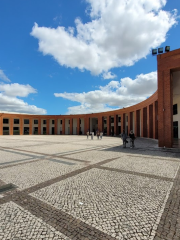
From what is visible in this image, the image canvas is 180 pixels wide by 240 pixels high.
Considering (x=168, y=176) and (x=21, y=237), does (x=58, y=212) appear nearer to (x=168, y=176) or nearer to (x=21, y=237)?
(x=21, y=237)

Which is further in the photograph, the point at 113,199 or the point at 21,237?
the point at 113,199

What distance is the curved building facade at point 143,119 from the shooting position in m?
12.3

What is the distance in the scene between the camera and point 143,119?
1044 inches

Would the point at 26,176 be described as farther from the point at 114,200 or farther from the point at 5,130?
the point at 5,130

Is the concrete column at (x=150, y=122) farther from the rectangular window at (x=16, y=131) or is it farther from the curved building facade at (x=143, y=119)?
the rectangular window at (x=16, y=131)

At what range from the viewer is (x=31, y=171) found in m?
5.81

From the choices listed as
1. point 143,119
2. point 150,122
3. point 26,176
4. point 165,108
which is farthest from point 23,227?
point 143,119

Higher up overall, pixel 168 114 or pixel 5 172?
pixel 168 114

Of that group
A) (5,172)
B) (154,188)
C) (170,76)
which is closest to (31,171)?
(5,172)

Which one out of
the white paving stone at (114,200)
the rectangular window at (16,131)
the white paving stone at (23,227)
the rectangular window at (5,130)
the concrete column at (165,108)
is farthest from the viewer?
the rectangular window at (16,131)

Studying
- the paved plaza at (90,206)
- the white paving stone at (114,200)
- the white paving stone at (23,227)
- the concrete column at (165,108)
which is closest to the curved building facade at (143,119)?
→ the concrete column at (165,108)

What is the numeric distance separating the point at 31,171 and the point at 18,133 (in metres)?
47.2

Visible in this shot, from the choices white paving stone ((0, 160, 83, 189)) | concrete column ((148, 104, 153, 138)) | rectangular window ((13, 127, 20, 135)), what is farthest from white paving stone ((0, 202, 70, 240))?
rectangular window ((13, 127, 20, 135))

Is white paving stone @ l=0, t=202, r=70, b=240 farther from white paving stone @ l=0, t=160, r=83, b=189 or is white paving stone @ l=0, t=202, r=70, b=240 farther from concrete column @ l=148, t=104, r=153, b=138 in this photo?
concrete column @ l=148, t=104, r=153, b=138
